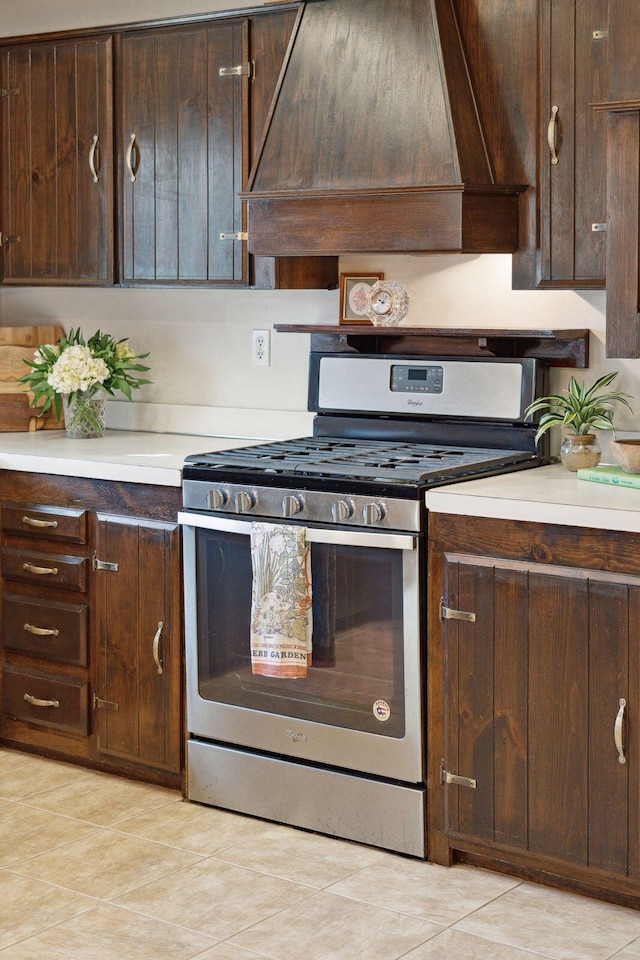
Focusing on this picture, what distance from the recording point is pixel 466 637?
2.87 m

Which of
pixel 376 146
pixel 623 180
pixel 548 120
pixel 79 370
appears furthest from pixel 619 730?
pixel 79 370

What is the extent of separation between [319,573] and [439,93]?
1.28m

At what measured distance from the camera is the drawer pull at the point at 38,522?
Answer: 3582mm

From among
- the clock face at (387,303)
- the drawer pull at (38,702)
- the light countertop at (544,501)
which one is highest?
the clock face at (387,303)

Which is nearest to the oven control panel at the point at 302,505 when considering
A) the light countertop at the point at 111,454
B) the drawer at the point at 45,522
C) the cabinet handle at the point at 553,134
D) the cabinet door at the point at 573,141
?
the light countertop at the point at 111,454

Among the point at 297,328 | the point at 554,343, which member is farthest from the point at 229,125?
the point at 554,343

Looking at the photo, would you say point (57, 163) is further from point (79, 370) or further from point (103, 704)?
point (103, 704)

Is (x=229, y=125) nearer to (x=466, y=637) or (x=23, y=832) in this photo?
(x=466, y=637)

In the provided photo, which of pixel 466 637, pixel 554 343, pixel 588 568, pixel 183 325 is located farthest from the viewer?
pixel 183 325

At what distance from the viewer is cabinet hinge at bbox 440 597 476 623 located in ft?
9.36

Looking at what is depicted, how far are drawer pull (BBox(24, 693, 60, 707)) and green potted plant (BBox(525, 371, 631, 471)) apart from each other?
1.62 metres

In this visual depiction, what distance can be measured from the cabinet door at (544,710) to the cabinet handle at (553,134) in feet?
3.49

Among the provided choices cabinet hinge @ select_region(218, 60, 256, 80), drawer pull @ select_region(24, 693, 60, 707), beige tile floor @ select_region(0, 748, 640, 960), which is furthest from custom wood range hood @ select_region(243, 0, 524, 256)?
beige tile floor @ select_region(0, 748, 640, 960)

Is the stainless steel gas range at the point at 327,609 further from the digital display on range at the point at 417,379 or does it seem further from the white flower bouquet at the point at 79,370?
the white flower bouquet at the point at 79,370
